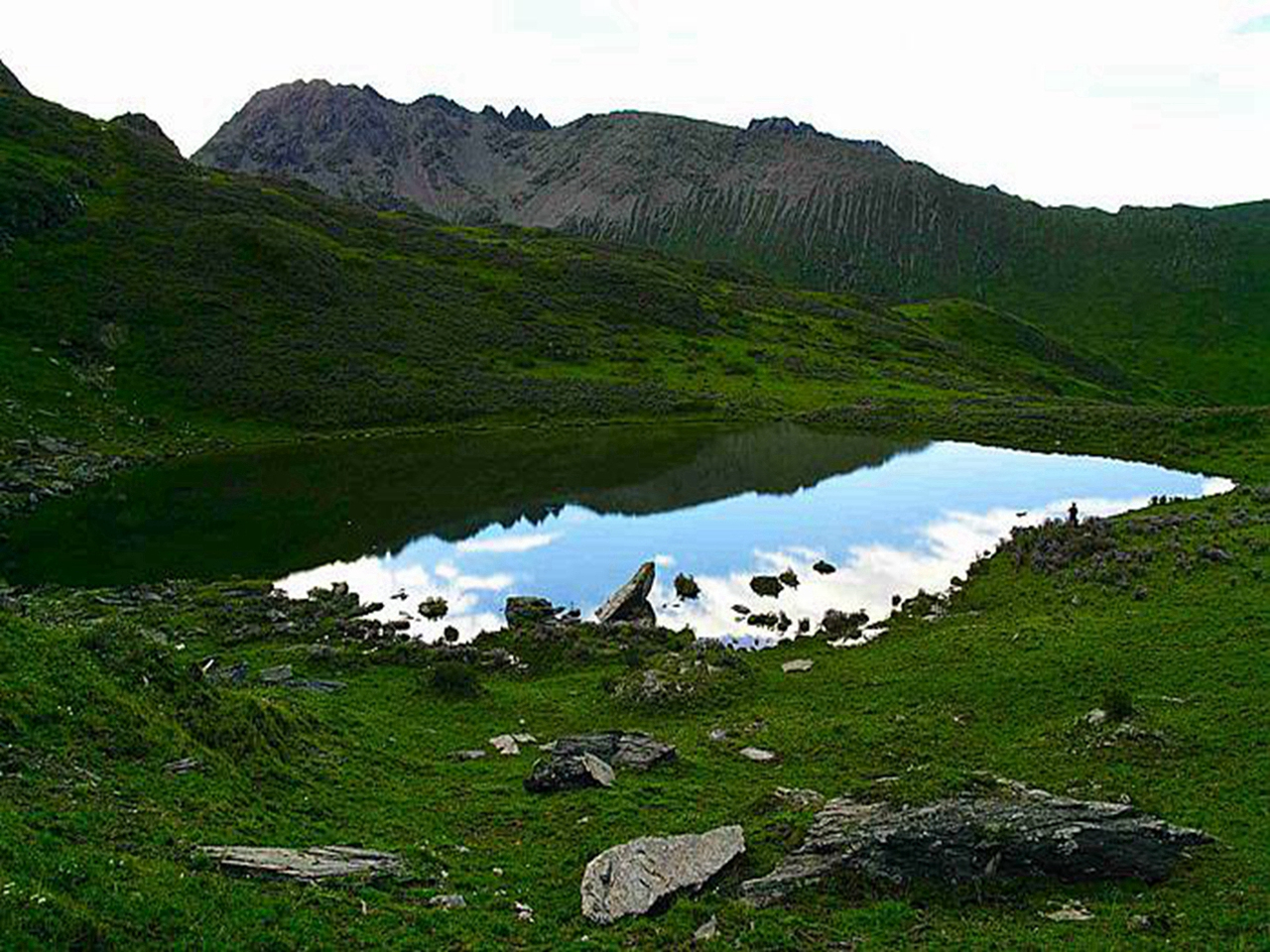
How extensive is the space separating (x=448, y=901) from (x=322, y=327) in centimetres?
12251

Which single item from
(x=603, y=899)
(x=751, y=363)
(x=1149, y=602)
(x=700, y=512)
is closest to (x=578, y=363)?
(x=751, y=363)

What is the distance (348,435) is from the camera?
10119 centimetres

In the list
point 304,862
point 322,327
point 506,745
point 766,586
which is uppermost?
point 322,327

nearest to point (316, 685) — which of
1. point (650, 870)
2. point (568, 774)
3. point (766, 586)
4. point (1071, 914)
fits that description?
point (568, 774)

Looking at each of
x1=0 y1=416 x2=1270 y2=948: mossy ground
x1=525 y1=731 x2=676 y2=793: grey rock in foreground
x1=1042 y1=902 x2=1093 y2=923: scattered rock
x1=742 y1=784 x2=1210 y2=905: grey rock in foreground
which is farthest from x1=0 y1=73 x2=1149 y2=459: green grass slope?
x1=1042 y1=902 x2=1093 y2=923: scattered rock

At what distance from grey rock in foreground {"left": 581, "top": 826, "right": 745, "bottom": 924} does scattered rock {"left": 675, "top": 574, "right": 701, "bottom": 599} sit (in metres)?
30.6

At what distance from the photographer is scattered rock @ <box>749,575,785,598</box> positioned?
5069 centimetres

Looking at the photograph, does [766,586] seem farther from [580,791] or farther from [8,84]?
[8,84]

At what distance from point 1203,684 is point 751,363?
127m

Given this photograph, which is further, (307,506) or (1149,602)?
(307,506)

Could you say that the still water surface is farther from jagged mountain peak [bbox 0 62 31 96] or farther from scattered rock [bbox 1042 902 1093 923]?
jagged mountain peak [bbox 0 62 31 96]

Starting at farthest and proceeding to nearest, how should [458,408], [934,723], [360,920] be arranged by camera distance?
[458,408] < [934,723] < [360,920]

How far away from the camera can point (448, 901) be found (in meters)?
17.4

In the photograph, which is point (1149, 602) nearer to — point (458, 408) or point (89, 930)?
point (89, 930)
